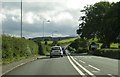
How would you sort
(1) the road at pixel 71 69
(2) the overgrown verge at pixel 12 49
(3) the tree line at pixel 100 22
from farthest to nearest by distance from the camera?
(3) the tree line at pixel 100 22 < (2) the overgrown verge at pixel 12 49 < (1) the road at pixel 71 69

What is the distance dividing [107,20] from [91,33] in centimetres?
2096

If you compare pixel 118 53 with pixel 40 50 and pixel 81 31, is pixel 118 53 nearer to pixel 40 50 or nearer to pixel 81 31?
pixel 40 50

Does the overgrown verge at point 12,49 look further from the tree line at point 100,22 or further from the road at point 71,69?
the tree line at point 100,22

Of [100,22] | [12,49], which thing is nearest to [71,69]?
[12,49]

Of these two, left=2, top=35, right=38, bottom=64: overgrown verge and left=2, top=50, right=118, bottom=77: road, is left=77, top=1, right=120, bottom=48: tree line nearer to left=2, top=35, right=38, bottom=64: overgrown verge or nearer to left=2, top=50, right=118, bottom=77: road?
left=2, top=35, right=38, bottom=64: overgrown verge

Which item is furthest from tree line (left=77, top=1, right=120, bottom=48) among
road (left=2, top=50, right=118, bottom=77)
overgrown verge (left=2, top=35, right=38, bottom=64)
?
road (left=2, top=50, right=118, bottom=77)

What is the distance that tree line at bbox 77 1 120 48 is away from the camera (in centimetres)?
7371

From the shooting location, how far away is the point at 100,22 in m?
89.6

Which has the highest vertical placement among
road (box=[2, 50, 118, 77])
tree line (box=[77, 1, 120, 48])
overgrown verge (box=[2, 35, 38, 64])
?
tree line (box=[77, 1, 120, 48])

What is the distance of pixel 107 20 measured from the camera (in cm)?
7488

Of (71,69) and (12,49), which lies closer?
(71,69)

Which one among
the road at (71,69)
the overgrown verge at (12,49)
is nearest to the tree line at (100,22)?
the overgrown verge at (12,49)

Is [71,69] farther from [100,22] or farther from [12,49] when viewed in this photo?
[100,22]

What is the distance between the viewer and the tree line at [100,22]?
73706 millimetres
